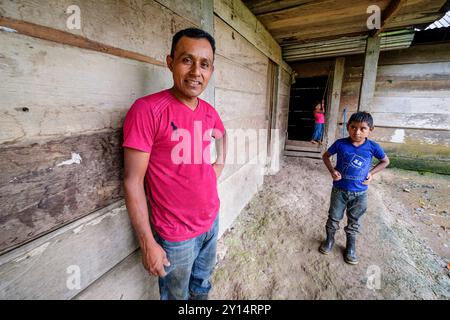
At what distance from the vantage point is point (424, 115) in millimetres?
4848

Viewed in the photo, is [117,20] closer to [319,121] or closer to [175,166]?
[175,166]

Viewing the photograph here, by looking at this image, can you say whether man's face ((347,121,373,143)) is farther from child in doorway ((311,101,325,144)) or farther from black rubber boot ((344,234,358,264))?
child in doorway ((311,101,325,144))

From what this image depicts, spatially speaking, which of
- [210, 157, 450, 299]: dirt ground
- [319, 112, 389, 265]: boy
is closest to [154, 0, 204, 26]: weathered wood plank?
[319, 112, 389, 265]: boy

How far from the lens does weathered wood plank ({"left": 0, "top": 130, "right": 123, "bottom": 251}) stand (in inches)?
29.0

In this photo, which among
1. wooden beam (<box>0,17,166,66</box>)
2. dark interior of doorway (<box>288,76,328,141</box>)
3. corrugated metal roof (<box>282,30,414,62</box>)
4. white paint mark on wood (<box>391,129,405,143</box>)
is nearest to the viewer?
wooden beam (<box>0,17,166,66</box>)

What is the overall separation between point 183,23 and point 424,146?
6.38 meters

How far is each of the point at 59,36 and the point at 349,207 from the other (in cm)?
260

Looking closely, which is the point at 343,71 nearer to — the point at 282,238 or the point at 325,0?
the point at 325,0

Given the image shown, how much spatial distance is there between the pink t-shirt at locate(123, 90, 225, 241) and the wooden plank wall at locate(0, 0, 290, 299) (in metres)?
0.21

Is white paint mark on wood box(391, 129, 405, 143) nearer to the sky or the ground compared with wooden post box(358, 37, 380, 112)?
nearer to the ground

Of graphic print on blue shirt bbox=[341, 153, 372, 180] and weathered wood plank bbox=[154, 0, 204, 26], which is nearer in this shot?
weathered wood plank bbox=[154, 0, 204, 26]

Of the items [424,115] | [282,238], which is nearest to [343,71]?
[424,115]

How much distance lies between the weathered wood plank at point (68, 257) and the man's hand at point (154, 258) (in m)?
0.27

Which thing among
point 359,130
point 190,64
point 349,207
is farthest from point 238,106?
point 349,207
